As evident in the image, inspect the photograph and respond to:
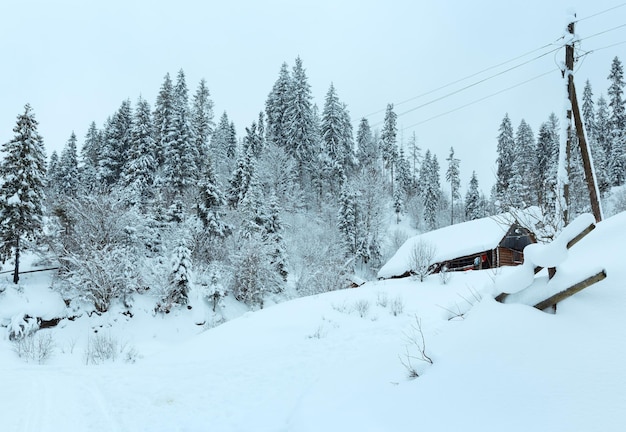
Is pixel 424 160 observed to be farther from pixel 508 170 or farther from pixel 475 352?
pixel 475 352

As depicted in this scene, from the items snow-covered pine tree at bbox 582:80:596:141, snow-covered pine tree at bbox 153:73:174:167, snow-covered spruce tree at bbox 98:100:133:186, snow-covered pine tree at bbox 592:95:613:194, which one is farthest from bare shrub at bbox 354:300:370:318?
snow-covered pine tree at bbox 582:80:596:141

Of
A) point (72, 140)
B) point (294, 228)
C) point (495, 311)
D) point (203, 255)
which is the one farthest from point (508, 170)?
point (72, 140)

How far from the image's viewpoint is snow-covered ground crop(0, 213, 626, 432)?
9.89ft

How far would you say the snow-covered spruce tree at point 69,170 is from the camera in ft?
149

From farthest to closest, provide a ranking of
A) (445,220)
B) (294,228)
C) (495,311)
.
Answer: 1. (445,220)
2. (294,228)
3. (495,311)

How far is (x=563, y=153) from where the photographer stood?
942 centimetres

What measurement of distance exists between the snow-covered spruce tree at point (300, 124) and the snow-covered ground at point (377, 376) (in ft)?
148

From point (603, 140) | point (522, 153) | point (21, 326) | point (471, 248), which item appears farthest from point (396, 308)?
point (603, 140)

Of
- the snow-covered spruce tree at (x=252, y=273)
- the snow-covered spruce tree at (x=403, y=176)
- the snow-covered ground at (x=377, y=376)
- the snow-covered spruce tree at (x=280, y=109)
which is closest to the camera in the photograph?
the snow-covered ground at (x=377, y=376)

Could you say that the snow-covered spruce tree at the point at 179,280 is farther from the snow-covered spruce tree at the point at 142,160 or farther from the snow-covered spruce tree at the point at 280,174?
the snow-covered spruce tree at the point at 280,174

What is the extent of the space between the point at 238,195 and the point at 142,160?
418 inches

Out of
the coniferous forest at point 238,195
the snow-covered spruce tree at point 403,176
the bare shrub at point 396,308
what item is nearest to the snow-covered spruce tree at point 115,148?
the coniferous forest at point 238,195

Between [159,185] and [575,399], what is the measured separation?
124ft

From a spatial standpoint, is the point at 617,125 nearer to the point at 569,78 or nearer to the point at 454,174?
the point at 454,174
